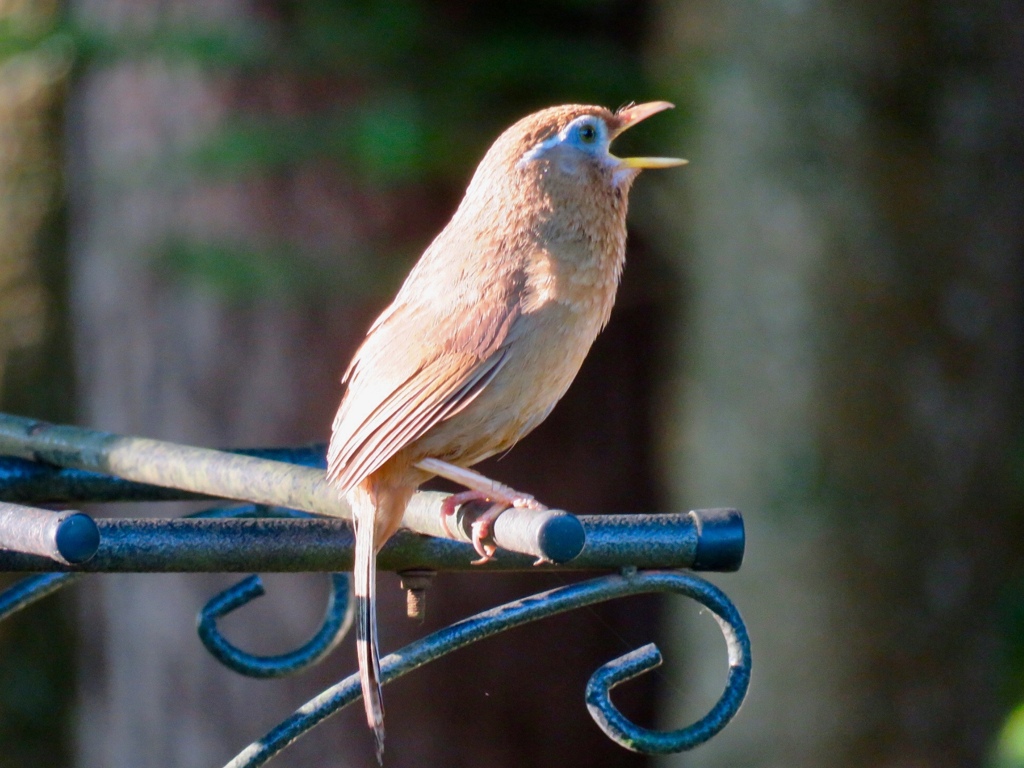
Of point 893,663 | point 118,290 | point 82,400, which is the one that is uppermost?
point 118,290

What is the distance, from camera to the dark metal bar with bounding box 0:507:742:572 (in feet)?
7.83

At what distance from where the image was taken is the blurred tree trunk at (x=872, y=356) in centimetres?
590

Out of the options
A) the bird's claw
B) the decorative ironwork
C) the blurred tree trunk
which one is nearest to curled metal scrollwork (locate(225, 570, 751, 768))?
the decorative ironwork

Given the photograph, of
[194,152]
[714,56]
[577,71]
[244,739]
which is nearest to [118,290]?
[194,152]

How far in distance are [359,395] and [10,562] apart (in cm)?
130

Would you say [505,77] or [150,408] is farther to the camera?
[150,408]

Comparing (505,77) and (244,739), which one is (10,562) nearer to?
(505,77)

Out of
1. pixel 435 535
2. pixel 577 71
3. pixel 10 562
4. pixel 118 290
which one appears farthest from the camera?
pixel 118 290

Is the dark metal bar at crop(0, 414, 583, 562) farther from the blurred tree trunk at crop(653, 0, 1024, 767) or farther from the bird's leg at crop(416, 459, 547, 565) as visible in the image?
the blurred tree trunk at crop(653, 0, 1024, 767)

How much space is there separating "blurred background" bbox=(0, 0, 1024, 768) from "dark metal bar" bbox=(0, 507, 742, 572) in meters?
3.02

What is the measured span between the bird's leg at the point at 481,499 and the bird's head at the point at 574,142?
101 cm

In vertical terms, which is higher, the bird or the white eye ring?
the white eye ring

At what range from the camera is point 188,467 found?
2.91m

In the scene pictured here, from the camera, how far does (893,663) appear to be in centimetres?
600
